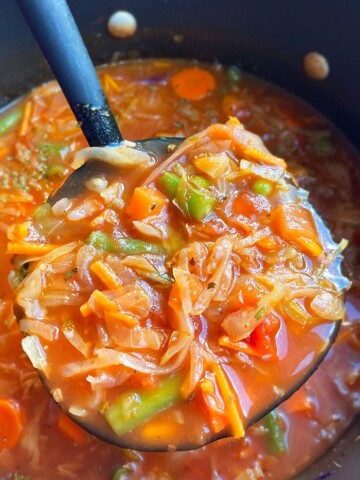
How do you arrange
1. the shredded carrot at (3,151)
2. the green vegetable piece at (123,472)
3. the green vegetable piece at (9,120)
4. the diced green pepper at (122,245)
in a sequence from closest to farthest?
the diced green pepper at (122,245) < the green vegetable piece at (123,472) < the shredded carrot at (3,151) < the green vegetable piece at (9,120)

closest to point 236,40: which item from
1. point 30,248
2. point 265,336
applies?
point 30,248

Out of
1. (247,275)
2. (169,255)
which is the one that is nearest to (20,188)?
(169,255)

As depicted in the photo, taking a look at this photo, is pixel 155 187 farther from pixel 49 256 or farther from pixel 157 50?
pixel 157 50

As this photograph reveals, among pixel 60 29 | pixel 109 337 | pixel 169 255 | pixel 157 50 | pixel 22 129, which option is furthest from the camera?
pixel 157 50

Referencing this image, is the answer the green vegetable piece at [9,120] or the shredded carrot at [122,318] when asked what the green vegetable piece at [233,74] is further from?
the shredded carrot at [122,318]

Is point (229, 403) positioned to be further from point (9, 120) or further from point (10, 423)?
point (9, 120)

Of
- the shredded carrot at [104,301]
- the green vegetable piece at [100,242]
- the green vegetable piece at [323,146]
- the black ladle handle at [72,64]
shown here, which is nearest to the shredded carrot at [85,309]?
the shredded carrot at [104,301]

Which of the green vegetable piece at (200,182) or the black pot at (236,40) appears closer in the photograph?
the green vegetable piece at (200,182)
